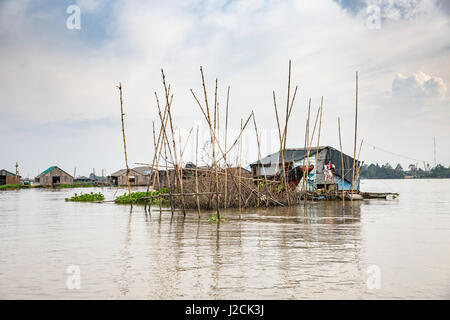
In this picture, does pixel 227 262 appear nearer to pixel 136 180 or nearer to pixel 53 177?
pixel 136 180

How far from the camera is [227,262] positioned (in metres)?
4.75

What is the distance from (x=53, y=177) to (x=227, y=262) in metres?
57.2

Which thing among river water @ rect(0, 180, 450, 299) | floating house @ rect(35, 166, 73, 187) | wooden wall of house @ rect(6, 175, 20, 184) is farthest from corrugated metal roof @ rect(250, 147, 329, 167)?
wooden wall of house @ rect(6, 175, 20, 184)

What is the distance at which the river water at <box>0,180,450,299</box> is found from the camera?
3.66 metres

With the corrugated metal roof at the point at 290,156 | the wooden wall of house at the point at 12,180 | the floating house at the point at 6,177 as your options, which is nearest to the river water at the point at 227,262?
the corrugated metal roof at the point at 290,156

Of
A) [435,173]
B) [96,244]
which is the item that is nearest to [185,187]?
[96,244]

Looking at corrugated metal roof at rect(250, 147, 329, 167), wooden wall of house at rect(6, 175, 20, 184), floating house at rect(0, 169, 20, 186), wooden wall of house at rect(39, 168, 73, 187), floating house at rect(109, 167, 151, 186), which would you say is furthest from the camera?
floating house at rect(109, 167, 151, 186)

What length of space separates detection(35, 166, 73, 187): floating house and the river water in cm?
5159

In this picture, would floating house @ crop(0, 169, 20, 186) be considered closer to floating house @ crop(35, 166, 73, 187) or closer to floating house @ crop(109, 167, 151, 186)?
floating house @ crop(35, 166, 73, 187)

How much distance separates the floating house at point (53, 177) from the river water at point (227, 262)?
51.6 m

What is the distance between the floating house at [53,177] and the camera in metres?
55.9

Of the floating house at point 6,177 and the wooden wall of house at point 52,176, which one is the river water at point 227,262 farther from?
the wooden wall of house at point 52,176
